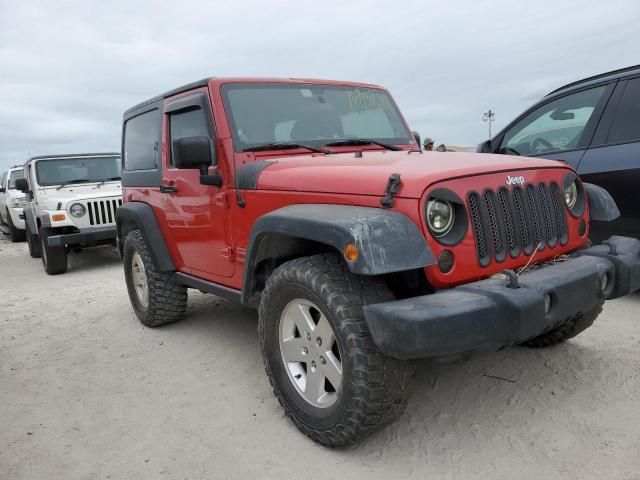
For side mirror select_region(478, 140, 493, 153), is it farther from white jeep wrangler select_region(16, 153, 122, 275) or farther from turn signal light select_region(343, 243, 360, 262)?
white jeep wrangler select_region(16, 153, 122, 275)

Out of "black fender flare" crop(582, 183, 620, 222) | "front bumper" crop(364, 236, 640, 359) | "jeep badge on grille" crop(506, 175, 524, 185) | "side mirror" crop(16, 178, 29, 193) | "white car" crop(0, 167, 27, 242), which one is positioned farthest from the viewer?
"white car" crop(0, 167, 27, 242)

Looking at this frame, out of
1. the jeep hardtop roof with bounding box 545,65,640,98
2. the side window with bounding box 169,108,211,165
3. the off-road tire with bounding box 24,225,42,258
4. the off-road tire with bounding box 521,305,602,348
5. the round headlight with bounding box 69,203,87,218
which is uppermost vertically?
the jeep hardtop roof with bounding box 545,65,640,98

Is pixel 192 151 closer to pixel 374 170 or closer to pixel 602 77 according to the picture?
pixel 374 170

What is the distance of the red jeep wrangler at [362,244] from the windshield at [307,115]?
10 millimetres

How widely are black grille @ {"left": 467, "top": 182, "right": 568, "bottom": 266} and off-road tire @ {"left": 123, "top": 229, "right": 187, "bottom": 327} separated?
2.79 meters

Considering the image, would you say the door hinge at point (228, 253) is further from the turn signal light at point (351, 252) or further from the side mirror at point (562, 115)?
the side mirror at point (562, 115)

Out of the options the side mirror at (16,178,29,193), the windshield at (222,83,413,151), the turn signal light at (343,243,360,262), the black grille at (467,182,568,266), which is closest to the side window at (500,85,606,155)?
the windshield at (222,83,413,151)

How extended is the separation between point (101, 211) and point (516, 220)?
23.0ft

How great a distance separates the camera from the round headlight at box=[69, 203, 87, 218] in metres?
7.88

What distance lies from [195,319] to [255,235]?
2325 mm

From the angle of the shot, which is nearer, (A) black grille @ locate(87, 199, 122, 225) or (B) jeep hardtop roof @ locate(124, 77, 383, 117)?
(B) jeep hardtop roof @ locate(124, 77, 383, 117)

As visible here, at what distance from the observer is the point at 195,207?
12.2ft

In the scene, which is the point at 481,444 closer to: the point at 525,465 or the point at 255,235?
the point at 525,465

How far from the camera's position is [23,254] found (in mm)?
10664
